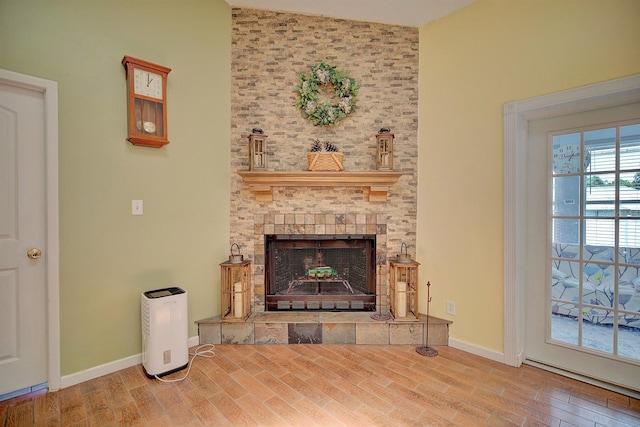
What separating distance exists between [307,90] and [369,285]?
2.03 meters

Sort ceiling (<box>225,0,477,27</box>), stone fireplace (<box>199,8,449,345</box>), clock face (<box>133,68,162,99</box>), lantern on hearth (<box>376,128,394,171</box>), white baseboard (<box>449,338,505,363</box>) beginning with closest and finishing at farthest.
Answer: clock face (<box>133,68,162,99</box>)
white baseboard (<box>449,338,505,363</box>)
ceiling (<box>225,0,477,27</box>)
lantern on hearth (<box>376,128,394,171</box>)
stone fireplace (<box>199,8,449,345</box>)

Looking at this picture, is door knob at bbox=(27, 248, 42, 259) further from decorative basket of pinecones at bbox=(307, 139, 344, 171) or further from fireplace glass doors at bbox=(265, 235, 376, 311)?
decorative basket of pinecones at bbox=(307, 139, 344, 171)

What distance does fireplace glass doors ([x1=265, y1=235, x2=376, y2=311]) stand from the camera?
2775 millimetres

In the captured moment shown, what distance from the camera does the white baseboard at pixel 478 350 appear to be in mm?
2252

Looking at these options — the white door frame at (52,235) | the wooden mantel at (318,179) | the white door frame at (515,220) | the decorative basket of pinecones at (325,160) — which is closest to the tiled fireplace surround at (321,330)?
the white door frame at (515,220)

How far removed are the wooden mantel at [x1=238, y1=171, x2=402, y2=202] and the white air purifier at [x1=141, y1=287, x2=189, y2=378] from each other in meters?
1.13

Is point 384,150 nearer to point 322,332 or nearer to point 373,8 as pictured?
point 373,8

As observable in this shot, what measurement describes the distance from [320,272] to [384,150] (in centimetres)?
137

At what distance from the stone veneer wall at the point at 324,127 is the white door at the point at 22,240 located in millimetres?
1370

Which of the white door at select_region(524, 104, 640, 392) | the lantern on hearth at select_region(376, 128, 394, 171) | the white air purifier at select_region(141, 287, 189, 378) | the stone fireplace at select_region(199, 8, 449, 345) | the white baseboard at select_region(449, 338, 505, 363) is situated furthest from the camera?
the stone fireplace at select_region(199, 8, 449, 345)

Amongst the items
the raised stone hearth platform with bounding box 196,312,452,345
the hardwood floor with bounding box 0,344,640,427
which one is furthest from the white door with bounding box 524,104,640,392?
the raised stone hearth platform with bounding box 196,312,452,345

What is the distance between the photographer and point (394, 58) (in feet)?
9.04

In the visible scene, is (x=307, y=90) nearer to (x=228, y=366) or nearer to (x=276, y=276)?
(x=276, y=276)

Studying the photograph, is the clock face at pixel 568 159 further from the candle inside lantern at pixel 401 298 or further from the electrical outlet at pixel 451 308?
the candle inside lantern at pixel 401 298
